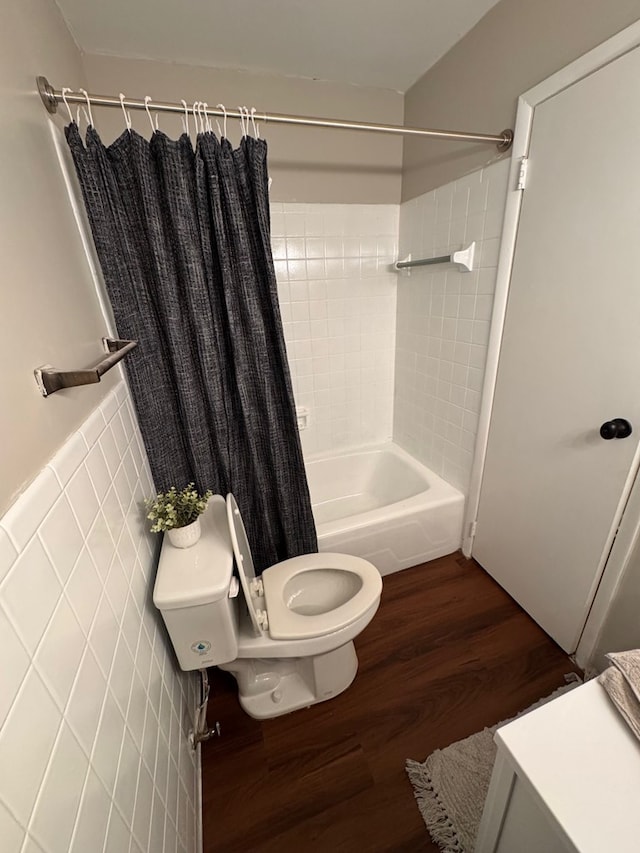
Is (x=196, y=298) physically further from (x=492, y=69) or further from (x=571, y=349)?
(x=492, y=69)

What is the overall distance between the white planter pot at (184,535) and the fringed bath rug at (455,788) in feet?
3.20

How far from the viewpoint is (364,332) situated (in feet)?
6.88

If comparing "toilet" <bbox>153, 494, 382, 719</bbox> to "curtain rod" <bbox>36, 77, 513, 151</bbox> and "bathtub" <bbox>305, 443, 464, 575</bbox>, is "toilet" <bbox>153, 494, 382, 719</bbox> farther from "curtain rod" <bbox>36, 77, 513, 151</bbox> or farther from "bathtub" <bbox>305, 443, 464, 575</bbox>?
"curtain rod" <bbox>36, 77, 513, 151</bbox>

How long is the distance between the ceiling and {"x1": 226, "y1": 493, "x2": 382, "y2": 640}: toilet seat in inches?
63.4

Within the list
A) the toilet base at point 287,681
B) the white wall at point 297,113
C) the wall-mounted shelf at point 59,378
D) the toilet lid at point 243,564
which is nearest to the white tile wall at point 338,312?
the white wall at point 297,113

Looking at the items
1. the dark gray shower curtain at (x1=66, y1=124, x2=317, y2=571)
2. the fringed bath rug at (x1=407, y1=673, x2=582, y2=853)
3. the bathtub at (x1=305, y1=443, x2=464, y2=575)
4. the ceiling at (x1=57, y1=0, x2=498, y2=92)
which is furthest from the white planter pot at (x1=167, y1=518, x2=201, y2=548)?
the ceiling at (x1=57, y1=0, x2=498, y2=92)

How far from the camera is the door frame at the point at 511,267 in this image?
97cm

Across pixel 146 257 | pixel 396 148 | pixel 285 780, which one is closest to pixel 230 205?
pixel 146 257

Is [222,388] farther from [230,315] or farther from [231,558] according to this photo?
[231,558]

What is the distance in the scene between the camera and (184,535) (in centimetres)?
103

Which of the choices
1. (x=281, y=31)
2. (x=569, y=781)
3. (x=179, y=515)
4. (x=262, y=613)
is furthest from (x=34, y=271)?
(x=281, y=31)

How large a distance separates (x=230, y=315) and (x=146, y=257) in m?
0.29

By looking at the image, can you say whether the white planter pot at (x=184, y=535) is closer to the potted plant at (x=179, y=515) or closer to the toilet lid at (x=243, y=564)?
the potted plant at (x=179, y=515)

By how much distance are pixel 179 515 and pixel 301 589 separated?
2.06 feet
